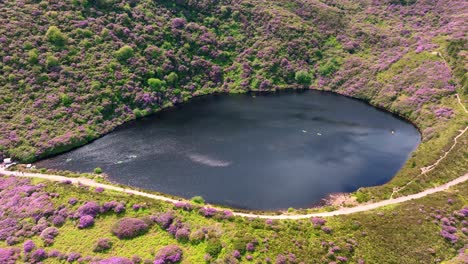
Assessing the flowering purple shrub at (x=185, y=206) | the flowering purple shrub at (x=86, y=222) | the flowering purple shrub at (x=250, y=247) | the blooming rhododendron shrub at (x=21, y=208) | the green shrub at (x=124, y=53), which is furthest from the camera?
the green shrub at (x=124, y=53)

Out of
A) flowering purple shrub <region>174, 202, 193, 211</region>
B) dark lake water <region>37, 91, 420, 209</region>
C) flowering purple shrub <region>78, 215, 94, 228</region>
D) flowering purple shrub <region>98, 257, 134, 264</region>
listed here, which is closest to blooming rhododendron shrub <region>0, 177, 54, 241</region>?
flowering purple shrub <region>78, 215, 94, 228</region>

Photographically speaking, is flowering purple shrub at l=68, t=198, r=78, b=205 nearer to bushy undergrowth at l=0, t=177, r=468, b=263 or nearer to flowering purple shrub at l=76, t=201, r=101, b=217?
bushy undergrowth at l=0, t=177, r=468, b=263

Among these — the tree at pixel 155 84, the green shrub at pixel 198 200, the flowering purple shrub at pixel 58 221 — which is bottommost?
the flowering purple shrub at pixel 58 221

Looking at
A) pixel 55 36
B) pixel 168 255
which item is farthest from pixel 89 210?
pixel 55 36

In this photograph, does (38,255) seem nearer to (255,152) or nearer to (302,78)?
(255,152)

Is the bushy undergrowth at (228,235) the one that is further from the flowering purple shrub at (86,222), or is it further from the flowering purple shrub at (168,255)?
the flowering purple shrub at (86,222)

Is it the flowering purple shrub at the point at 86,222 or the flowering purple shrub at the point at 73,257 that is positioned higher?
the flowering purple shrub at the point at 86,222

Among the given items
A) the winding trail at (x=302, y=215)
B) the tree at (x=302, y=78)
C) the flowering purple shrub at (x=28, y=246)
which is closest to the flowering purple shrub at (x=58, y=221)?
the flowering purple shrub at (x=28, y=246)

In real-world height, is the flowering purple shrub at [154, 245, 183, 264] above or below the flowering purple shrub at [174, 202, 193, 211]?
below
